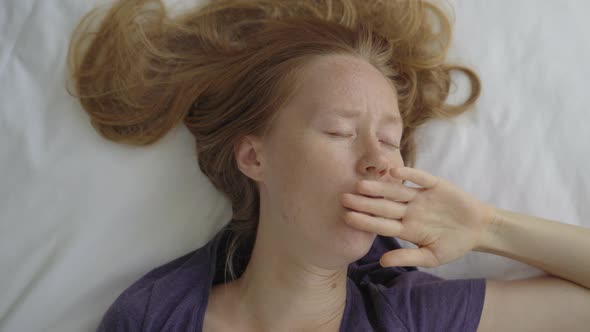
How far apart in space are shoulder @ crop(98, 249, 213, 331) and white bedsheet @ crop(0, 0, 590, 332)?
0.08 meters

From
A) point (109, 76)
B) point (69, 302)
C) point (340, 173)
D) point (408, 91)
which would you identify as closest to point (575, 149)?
point (408, 91)

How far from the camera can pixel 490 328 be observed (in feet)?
4.21

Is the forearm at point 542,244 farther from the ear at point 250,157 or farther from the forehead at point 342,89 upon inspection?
the ear at point 250,157

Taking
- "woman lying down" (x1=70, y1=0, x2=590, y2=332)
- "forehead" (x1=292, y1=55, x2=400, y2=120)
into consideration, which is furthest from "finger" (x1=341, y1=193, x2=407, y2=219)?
"forehead" (x1=292, y1=55, x2=400, y2=120)

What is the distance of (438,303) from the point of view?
1.32 m

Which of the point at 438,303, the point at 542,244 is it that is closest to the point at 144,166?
the point at 438,303

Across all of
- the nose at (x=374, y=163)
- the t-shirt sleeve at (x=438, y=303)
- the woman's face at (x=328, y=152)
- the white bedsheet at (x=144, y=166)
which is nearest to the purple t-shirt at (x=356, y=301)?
the t-shirt sleeve at (x=438, y=303)

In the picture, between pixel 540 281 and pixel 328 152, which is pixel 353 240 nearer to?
pixel 328 152

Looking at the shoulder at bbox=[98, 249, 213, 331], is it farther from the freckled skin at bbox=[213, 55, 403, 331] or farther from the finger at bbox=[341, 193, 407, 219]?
the finger at bbox=[341, 193, 407, 219]

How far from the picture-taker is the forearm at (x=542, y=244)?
1281 millimetres

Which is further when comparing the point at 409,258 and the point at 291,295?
the point at 291,295

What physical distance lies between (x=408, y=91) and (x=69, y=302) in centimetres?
101

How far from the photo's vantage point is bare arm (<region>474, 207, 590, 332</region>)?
126 centimetres

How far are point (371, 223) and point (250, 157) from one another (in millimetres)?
344
